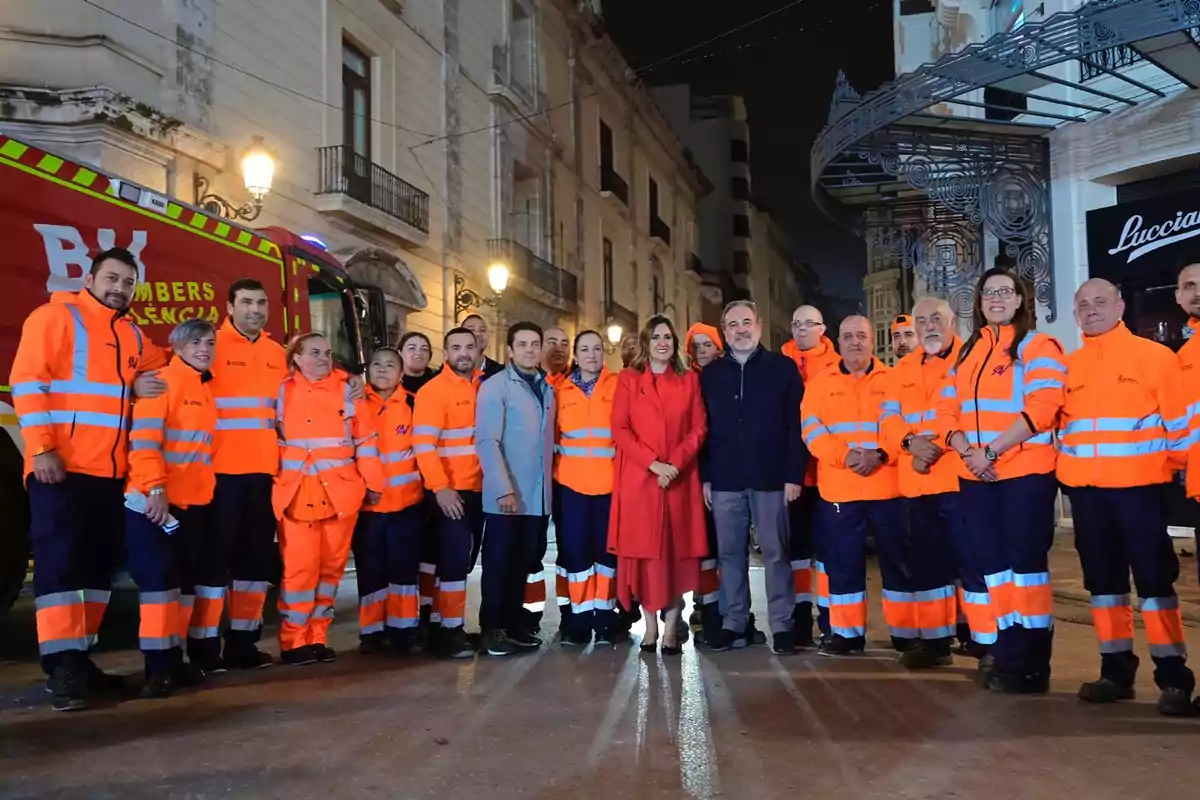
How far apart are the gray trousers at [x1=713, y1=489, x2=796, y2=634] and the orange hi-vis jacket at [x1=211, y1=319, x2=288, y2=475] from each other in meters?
2.67

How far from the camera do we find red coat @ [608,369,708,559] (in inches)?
229

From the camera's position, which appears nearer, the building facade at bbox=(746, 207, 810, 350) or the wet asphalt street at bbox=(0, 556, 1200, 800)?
the wet asphalt street at bbox=(0, 556, 1200, 800)

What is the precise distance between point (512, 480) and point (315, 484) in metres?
1.16

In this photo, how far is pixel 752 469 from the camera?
5836mm

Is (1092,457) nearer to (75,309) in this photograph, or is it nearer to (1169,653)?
(1169,653)

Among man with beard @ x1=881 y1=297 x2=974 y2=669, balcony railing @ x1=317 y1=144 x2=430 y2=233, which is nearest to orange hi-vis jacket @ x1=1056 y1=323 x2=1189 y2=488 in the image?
man with beard @ x1=881 y1=297 x2=974 y2=669

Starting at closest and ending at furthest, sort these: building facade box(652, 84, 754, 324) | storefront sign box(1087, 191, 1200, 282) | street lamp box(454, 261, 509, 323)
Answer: storefront sign box(1087, 191, 1200, 282) < street lamp box(454, 261, 509, 323) < building facade box(652, 84, 754, 324)

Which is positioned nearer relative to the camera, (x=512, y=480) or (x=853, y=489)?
(x=853, y=489)

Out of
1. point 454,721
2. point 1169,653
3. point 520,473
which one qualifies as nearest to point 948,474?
point 1169,653

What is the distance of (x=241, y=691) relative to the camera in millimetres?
4965

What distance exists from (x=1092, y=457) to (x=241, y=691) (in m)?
4.30

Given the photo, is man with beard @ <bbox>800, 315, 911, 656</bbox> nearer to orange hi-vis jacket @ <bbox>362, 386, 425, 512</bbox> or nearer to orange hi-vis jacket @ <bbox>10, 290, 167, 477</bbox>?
orange hi-vis jacket @ <bbox>362, 386, 425, 512</bbox>

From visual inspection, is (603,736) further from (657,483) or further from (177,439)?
(177,439)

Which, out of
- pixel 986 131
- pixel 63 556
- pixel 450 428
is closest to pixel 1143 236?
pixel 986 131
